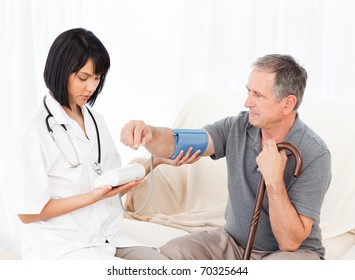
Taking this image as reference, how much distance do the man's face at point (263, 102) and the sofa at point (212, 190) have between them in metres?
0.71

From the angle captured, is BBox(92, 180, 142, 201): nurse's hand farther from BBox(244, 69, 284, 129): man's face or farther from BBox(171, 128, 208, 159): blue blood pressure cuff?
BBox(244, 69, 284, 129): man's face

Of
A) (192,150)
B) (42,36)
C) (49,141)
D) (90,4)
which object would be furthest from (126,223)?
(90,4)

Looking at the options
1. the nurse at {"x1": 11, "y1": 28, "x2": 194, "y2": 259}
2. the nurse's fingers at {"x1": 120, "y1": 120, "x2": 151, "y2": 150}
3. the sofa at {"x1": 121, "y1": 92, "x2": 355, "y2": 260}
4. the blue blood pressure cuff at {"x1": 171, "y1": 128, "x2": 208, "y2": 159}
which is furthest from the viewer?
the sofa at {"x1": 121, "y1": 92, "x2": 355, "y2": 260}

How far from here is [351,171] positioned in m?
2.73

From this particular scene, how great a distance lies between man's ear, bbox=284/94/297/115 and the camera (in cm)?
215

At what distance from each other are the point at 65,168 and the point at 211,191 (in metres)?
1.14

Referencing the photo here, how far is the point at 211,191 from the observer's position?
9.78ft

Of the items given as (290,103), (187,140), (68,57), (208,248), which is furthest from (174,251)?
(68,57)

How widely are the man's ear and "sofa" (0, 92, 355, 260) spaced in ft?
2.23

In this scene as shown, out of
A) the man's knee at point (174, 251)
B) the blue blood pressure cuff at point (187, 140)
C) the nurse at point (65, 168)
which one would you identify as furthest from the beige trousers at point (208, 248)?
the blue blood pressure cuff at point (187, 140)

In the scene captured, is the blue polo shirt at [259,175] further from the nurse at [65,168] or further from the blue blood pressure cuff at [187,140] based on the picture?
the nurse at [65,168]

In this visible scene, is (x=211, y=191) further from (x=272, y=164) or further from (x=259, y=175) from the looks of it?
(x=272, y=164)

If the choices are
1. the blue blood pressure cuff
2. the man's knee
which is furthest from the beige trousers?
the blue blood pressure cuff

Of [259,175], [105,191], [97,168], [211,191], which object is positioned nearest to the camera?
[105,191]
